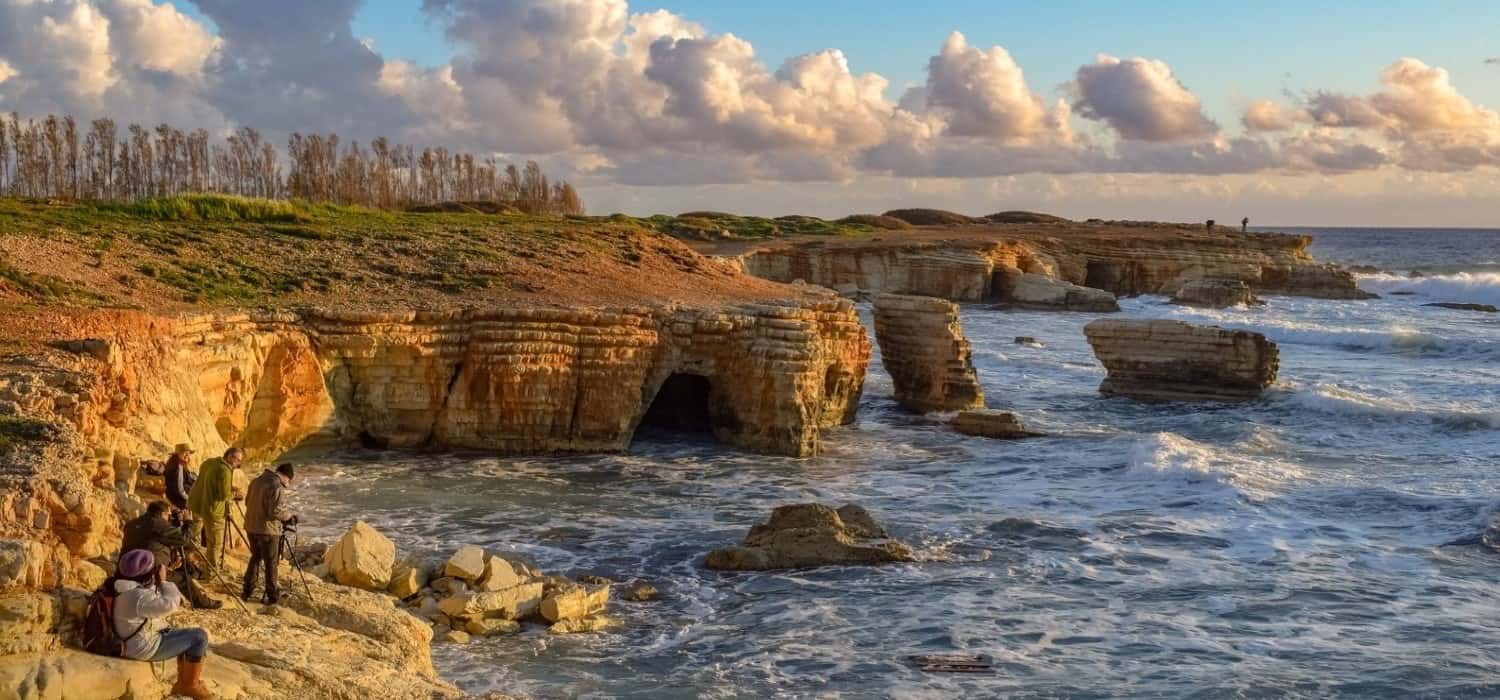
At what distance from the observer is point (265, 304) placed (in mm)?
20641

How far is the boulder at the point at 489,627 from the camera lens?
1286 centimetres

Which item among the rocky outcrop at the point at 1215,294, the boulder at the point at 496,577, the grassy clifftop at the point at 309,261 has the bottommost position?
the boulder at the point at 496,577

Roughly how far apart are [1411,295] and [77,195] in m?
60.5

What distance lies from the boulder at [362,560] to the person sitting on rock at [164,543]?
250 cm

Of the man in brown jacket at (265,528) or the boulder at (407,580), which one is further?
the boulder at (407,580)

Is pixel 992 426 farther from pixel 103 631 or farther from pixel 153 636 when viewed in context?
pixel 103 631

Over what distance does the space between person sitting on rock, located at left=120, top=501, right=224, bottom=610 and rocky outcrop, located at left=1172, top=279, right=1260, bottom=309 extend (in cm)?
4926

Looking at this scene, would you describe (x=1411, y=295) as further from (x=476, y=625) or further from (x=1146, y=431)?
(x=476, y=625)

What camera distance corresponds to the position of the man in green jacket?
11.8m

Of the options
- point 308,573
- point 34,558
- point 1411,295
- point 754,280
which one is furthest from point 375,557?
point 1411,295

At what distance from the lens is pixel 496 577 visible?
13398 mm

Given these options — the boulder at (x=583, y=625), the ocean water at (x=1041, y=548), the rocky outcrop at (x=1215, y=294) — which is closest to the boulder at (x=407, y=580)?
the ocean water at (x=1041, y=548)

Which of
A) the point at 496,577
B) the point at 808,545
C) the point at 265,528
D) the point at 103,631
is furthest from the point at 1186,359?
the point at 103,631

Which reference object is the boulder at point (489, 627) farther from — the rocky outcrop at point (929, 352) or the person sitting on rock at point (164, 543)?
the rocky outcrop at point (929, 352)
